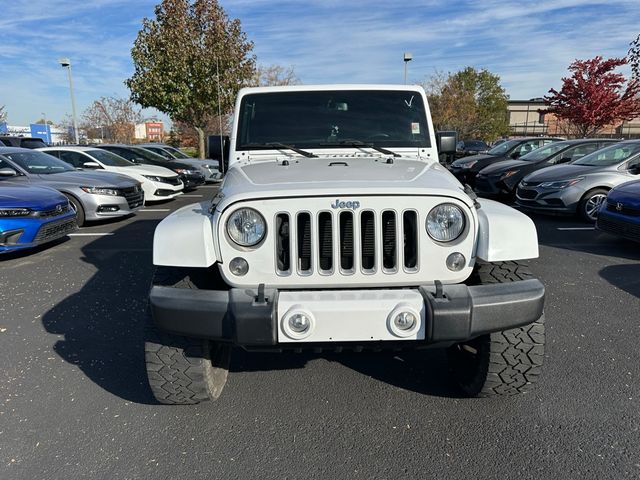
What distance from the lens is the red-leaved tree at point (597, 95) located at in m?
25.2

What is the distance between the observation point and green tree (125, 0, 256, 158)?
793 inches

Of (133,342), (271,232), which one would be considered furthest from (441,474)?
(133,342)

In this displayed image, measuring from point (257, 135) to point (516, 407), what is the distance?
106 inches

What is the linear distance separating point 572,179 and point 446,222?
7.04 meters

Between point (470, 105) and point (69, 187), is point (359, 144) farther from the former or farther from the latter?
point (470, 105)

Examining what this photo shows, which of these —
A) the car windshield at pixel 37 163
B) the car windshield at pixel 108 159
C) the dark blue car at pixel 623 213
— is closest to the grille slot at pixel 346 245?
the dark blue car at pixel 623 213

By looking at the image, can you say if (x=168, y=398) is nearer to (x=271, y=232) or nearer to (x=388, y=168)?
(x=271, y=232)

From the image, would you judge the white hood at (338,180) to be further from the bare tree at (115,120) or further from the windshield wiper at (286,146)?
the bare tree at (115,120)

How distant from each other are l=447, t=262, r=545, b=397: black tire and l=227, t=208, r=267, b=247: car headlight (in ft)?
4.01

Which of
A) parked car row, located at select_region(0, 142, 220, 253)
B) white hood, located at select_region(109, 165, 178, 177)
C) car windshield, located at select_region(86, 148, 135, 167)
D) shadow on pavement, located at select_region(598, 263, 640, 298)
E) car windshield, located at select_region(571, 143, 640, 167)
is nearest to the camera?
shadow on pavement, located at select_region(598, 263, 640, 298)


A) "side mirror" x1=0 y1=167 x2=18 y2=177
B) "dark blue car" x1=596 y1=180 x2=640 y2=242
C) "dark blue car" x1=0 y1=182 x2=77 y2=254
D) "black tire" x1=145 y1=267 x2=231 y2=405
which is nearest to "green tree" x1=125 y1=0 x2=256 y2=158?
"side mirror" x1=0 y1=167 x2=18 y2=177

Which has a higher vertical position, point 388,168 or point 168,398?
point 388,168

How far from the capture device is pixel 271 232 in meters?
2.38

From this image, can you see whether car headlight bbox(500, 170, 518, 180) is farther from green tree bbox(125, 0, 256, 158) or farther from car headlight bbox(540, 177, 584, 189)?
green tree bbox(125, 0, 256, 158)
